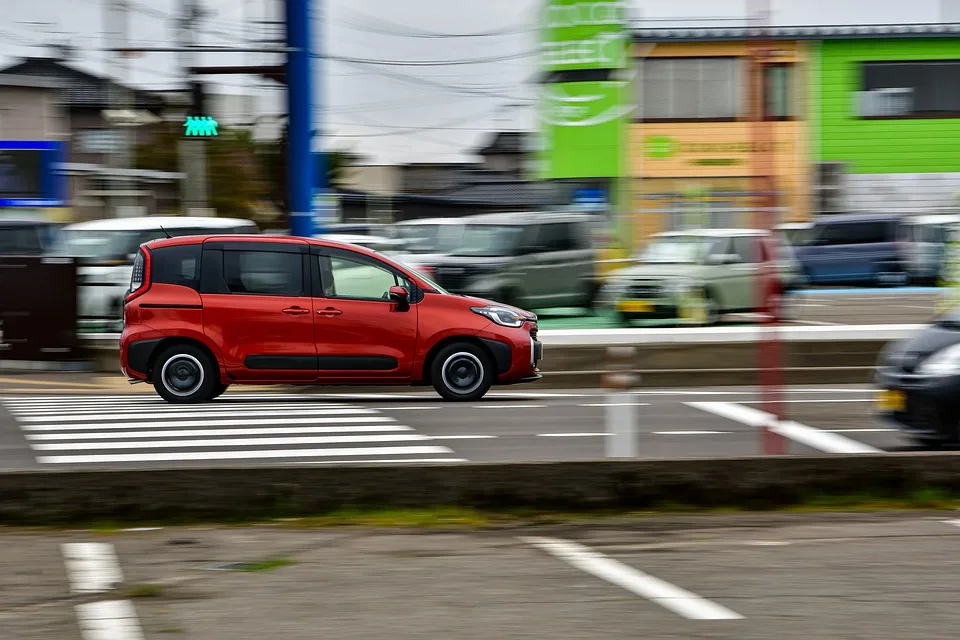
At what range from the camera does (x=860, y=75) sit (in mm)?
36312

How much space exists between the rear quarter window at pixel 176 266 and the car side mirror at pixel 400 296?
2040 millimetres

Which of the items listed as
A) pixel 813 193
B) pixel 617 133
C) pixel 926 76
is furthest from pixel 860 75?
pixel 617 133

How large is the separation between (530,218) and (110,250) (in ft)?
22.3

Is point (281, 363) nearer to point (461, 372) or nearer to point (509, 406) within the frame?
point (461, 372)

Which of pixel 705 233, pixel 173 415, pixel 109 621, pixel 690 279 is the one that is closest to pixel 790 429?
pixel 173 415

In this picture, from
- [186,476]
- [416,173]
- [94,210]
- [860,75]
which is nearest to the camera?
[186,476]

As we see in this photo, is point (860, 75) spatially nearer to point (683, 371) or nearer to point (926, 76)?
point (926, 76)

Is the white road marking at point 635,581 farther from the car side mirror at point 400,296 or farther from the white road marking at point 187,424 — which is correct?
the car side mirror at point 400,296

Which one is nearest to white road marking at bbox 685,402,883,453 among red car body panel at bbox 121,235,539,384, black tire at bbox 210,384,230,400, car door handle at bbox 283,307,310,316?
red car body panel at bbox 121,235,539,384

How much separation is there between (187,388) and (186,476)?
246 inches

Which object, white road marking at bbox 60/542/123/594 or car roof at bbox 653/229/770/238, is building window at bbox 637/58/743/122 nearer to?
car roof at bbox 653/229/770/238

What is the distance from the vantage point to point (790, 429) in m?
11.6

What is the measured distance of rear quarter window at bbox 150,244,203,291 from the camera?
13.3m

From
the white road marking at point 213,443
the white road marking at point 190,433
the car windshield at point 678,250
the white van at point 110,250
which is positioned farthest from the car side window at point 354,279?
the car windshield at point 678,250
